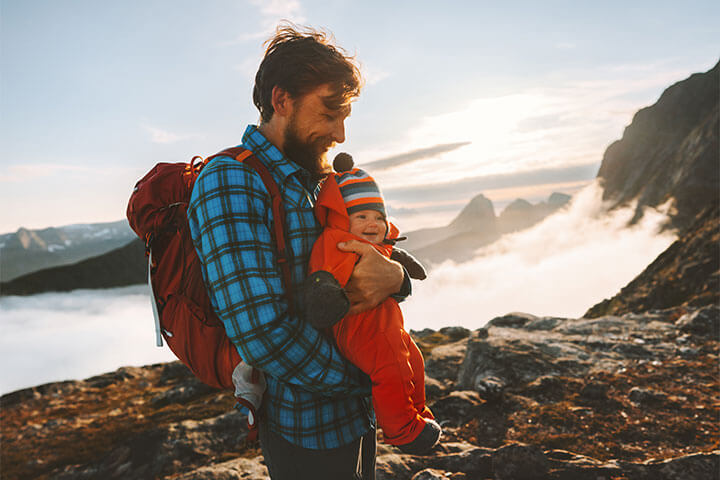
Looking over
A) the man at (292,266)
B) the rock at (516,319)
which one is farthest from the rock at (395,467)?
the rock at (516,319)

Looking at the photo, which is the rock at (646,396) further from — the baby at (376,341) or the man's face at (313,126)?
the man's face at (313,126)

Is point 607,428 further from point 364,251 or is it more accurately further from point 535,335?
point 364,251

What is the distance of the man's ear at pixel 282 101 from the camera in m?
2.83

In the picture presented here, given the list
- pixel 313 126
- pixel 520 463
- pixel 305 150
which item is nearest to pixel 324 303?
pixel 305 150

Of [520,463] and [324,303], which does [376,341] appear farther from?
[520,463]

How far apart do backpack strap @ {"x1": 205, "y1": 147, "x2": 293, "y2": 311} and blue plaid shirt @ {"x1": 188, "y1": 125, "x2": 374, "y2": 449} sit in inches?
1.9

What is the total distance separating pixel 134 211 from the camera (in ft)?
8.72

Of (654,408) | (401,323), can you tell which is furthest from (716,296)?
(401,323)

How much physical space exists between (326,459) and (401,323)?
1.18 m

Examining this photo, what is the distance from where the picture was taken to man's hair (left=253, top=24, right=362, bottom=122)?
278 cm

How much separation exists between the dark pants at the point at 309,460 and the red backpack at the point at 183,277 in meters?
0.63

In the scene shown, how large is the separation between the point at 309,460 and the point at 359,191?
7.45 feet

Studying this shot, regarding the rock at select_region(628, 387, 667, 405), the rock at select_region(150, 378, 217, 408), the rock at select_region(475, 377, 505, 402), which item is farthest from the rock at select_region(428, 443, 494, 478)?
the rock at select_region(150, 378, 217, 408)

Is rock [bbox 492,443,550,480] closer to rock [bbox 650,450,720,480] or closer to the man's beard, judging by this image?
rock [bbox 650,450,720,480]
